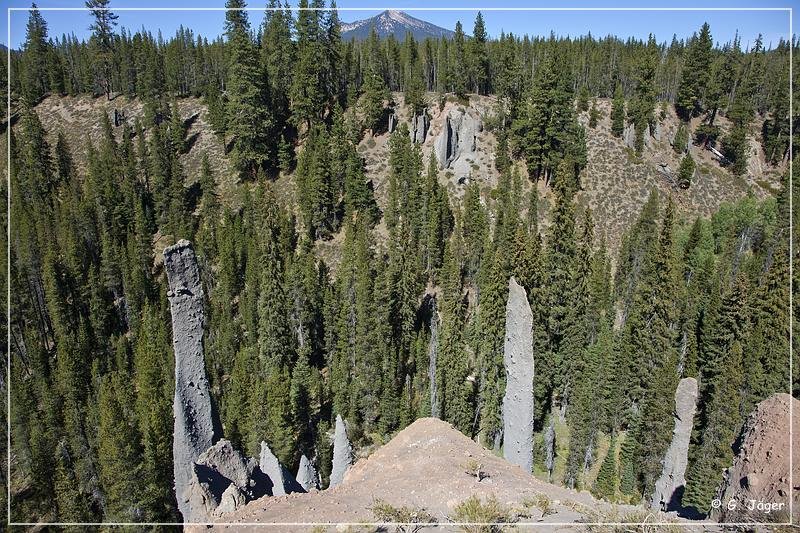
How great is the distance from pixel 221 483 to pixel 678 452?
23.7m

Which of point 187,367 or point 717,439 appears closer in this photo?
point 187,367

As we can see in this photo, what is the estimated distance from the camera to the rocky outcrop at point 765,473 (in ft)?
45.6

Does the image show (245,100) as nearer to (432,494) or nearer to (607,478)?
(607,478)

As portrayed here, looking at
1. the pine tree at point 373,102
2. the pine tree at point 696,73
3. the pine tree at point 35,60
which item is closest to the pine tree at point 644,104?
the pine tree at point 696,73

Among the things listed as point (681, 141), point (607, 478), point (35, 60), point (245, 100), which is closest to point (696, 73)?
point (681, 141)

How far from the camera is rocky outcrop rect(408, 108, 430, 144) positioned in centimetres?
8144

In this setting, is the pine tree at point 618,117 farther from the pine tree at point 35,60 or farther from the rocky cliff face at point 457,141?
the pine tree at point 35,60

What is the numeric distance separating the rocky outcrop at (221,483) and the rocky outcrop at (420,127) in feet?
217

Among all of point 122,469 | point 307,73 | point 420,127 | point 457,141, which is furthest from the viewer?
point 420,127

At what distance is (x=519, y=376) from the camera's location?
22.5m

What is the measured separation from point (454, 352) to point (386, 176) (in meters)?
40.1

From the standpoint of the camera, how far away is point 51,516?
3828 centimetres

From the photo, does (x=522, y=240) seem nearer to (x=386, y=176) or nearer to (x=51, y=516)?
(x=386, y=176)

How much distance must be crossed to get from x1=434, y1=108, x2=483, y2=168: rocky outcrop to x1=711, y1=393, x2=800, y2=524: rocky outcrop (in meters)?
64.0
